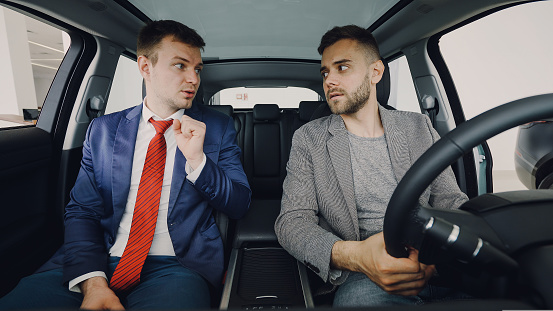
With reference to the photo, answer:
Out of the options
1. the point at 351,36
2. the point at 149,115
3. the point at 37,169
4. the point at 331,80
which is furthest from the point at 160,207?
the point at 351,36

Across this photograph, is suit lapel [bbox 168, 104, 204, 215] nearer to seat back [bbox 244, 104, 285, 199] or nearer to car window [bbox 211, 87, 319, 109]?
seat back [bbox 244, 104, 285, 199]

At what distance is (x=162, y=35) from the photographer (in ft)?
4.39

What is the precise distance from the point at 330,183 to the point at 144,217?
29.5 inches

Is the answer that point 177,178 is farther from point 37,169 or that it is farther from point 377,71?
point 377,71

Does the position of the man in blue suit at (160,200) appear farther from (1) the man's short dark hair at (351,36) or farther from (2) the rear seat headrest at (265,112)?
(2) the rear seat headrest at (265,112)

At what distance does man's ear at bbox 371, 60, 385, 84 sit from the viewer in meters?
1.44

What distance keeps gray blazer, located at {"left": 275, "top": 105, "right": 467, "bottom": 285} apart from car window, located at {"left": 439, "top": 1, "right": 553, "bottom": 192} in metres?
3.47

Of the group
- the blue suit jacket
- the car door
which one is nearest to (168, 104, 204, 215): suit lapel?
the blue suit jacket

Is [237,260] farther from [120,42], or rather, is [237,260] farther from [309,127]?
[120,42]

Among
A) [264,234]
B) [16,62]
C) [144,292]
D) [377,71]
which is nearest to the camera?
[144,292]

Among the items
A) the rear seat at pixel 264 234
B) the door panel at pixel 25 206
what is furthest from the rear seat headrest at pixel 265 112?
the door panel at pixel 25 206

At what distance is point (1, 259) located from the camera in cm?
119

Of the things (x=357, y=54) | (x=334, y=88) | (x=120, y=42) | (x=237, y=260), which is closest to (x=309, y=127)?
(x=334, y=88)

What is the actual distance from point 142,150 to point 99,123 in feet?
0.82
